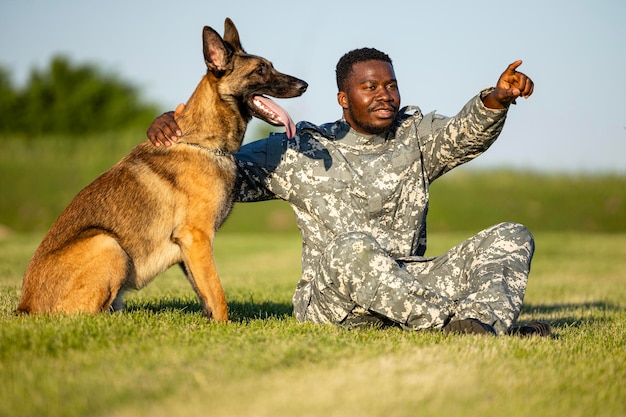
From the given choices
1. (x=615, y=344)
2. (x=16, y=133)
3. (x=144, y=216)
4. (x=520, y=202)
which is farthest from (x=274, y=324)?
(x=16, y=133)

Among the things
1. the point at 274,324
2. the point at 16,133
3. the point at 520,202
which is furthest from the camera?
the point at 16,133

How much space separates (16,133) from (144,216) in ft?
Answer: 155

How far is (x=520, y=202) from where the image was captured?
82.8 ft

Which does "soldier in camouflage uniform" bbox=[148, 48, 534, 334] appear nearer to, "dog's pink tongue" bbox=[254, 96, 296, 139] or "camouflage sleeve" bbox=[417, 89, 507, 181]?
"camouflage sleeve" bbox=[417, 89, 507, 181]

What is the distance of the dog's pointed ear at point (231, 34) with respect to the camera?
18.0 ft

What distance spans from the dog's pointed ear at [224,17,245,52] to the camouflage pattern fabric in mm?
765

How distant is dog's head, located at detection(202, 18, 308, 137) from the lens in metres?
5.22

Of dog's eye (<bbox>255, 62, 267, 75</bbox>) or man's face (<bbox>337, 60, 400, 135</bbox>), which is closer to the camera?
dog's eye (<bbox>255, 62, 267, 75</bbox>)

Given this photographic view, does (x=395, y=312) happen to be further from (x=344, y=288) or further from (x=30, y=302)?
(x=30, y=302)

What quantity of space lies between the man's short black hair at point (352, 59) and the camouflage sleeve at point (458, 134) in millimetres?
606

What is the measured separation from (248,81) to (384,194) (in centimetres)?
129

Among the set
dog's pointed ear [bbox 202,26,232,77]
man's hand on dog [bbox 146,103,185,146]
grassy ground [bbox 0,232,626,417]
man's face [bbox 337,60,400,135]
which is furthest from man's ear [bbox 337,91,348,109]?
grassy ground [bbox 0,232,626,417]

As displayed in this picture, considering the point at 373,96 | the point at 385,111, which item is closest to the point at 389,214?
the point at 385,111

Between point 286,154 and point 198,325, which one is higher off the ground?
point 286,154
